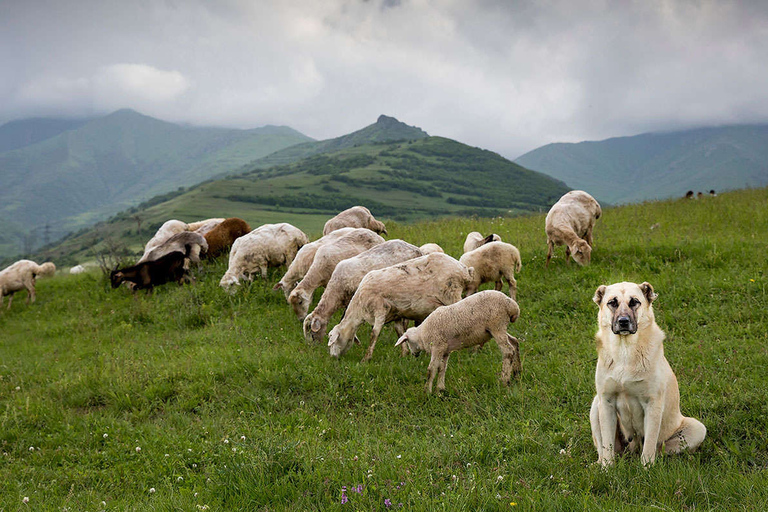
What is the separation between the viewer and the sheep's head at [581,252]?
1248 centimetres

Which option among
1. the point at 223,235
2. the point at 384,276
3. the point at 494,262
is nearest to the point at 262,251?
the point at 223,235

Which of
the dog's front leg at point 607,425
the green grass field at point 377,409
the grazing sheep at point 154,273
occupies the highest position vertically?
the grazing sheep at point 154,273

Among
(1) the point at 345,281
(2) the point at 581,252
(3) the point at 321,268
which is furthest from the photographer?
(2) the point at 581,252

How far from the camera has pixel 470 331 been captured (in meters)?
7.73

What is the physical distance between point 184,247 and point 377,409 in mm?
11194

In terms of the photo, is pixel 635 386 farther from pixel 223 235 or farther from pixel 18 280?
pixel 18 280

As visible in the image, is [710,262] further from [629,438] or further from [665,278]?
[629,438]

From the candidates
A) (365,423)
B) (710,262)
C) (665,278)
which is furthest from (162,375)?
(710,262)

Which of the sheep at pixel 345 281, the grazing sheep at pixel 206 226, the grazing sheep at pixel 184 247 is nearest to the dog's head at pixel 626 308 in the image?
the sheep at pixel 345 281

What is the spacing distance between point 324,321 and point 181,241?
8379mm

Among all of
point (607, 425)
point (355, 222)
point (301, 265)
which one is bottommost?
point (607, 425)

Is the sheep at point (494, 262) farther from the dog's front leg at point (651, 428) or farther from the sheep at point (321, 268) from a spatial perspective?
the dog's front leg at point (651, 428)

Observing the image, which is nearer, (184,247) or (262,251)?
(262,251)

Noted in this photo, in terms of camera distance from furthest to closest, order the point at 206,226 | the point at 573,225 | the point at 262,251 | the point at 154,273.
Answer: the point at 206,226, the point at 154,273, the point at 262,251, the point at 573,225
